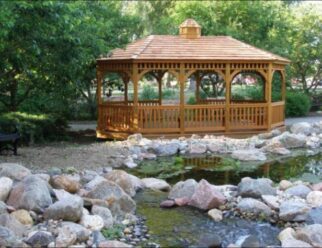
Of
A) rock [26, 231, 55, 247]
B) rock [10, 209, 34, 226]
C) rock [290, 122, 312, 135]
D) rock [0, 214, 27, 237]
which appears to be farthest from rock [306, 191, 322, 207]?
rock [290, 122, 312, 135]

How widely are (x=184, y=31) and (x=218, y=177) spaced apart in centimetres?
831

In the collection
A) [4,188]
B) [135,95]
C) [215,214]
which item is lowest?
[215,214]

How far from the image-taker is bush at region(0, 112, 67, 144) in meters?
13.9

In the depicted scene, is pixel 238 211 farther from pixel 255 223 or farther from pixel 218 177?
pixel 218 177

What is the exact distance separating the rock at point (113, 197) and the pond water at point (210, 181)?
21 cm

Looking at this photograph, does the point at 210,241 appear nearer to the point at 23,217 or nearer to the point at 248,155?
the point at 23,217

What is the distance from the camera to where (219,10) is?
75.8ft

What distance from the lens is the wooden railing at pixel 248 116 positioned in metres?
17.3

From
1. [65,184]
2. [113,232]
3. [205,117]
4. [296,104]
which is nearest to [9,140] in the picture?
[65,184]

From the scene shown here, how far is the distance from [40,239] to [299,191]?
15.3ft

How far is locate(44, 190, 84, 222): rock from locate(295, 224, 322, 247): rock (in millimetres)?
2917

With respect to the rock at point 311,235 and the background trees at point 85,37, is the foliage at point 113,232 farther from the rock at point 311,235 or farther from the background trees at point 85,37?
the background trees at point 85,37

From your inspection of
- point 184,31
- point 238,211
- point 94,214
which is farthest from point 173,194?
point 184,31

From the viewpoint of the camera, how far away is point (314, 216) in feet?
26.1
